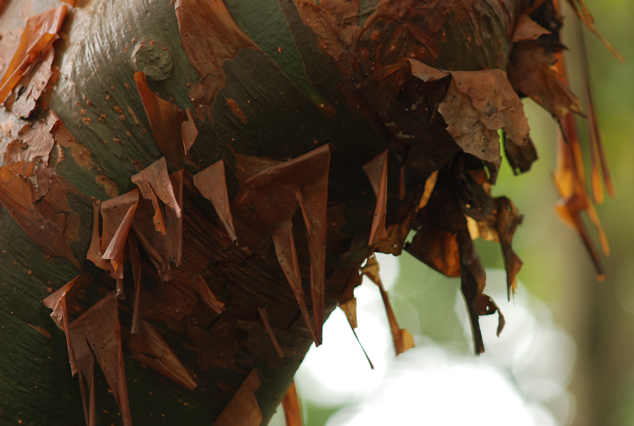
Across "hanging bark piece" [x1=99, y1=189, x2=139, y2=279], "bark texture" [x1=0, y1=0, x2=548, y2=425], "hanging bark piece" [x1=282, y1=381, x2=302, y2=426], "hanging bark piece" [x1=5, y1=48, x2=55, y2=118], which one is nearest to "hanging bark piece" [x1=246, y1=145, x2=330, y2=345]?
"bark texture" [x1=0, y1=0, x2=548, y2=425]

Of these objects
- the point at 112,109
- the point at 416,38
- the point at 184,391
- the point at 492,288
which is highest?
the point at 112,109

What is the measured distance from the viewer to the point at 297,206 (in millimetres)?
454

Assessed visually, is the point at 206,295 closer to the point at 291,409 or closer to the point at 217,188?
the point at 217,188

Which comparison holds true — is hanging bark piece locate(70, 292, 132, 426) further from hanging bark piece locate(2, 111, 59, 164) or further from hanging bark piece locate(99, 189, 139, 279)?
hanging bark piece locate(2, 111, 59, 164)

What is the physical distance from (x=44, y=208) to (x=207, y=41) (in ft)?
0.69

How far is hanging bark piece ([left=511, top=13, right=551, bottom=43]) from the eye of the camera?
1.81 feet

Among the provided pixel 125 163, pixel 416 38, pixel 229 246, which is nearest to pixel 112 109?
pixel 125 163

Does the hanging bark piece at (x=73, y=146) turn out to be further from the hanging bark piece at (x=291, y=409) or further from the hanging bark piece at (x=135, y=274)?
the hanging bark piece at (x=291, y=409)

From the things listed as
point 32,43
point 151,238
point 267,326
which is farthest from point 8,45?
point 267,326

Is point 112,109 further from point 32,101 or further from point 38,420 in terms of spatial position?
point 38,420

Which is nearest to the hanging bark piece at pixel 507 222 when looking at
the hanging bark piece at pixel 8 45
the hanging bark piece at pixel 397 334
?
the hanging bark piece at pixel 397 334

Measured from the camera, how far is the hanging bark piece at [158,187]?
422mm

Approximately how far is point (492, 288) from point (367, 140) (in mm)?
3545

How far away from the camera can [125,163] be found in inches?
17.3
